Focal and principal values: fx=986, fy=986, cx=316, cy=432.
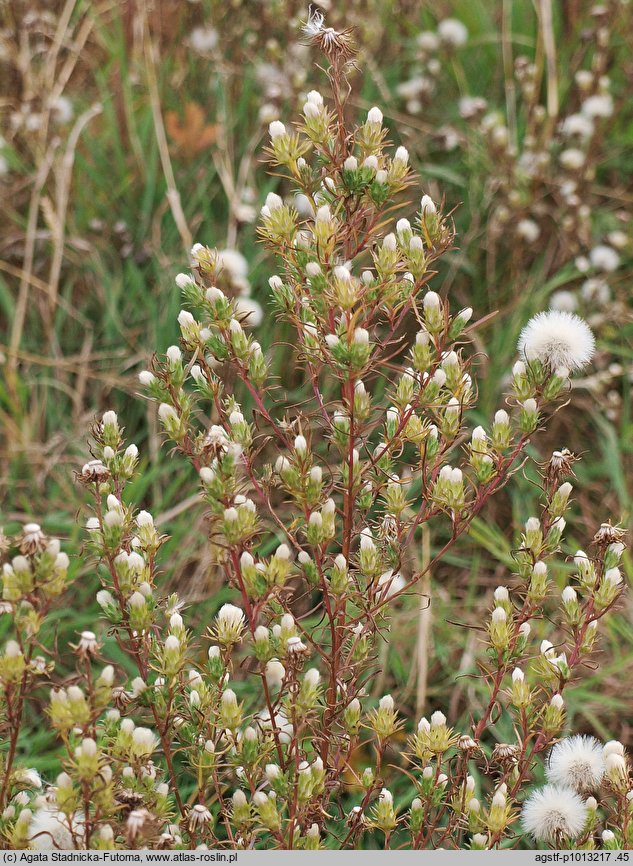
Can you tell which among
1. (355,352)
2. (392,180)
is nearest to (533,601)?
(355,352)

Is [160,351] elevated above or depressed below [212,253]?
below

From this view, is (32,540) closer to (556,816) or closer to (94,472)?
(94,472)

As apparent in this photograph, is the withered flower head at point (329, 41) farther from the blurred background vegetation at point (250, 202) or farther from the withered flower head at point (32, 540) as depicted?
the blurred background vegetation at point (250, 202)

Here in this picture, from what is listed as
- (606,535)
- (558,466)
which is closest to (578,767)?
(606,535)

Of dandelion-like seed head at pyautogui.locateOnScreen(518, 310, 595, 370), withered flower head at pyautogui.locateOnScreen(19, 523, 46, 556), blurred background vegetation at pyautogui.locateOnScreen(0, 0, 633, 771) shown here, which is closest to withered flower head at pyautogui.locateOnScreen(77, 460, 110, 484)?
withered flower head at pyautogui.locateOnScreen(19, 523, 46, 556)

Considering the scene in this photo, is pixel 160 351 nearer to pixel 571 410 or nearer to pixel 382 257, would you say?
pixel 571 410
